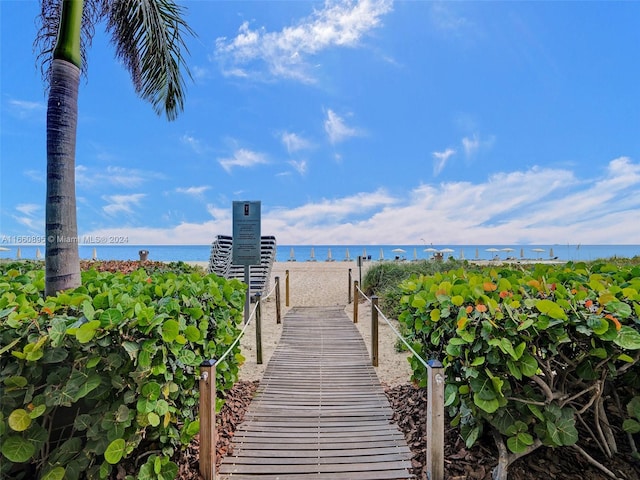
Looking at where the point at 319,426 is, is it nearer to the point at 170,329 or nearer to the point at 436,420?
the point at 436,420

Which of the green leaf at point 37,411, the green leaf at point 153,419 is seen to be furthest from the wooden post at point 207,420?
the green leaf at point 37,411

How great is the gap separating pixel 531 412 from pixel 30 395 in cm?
339

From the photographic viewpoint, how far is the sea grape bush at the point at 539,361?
2261 millimetres

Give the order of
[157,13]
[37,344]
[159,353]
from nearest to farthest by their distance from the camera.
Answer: [37,344], [159,353], [157,13]

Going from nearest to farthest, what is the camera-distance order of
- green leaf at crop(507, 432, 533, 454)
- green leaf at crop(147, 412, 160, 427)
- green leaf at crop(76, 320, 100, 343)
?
green leaf at crop(76, 320, 100, 343), green leaf at crop(147, 412, 160, 427), green leaf at crop(507, 432, 533, 454)

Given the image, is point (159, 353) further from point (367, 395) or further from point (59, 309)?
point (367, 395)

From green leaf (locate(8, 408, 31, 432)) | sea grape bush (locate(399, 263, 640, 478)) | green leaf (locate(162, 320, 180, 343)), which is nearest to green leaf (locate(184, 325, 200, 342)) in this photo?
green leaf (locate(162, 320, 180, 343))

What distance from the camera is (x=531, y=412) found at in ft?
8.04

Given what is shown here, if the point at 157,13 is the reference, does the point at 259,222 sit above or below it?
below

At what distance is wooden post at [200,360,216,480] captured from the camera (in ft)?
8.27

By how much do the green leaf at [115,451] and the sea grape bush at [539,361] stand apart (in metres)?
2.23

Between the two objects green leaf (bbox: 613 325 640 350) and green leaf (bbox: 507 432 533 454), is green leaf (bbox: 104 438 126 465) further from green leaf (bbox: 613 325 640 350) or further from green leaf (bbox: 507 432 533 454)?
green leaf (bbox: 613 325 640 350)

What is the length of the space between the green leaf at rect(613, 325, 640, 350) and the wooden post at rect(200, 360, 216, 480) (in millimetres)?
2813

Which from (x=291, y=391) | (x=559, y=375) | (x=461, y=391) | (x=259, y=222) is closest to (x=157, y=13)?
(x=259, y=222)
